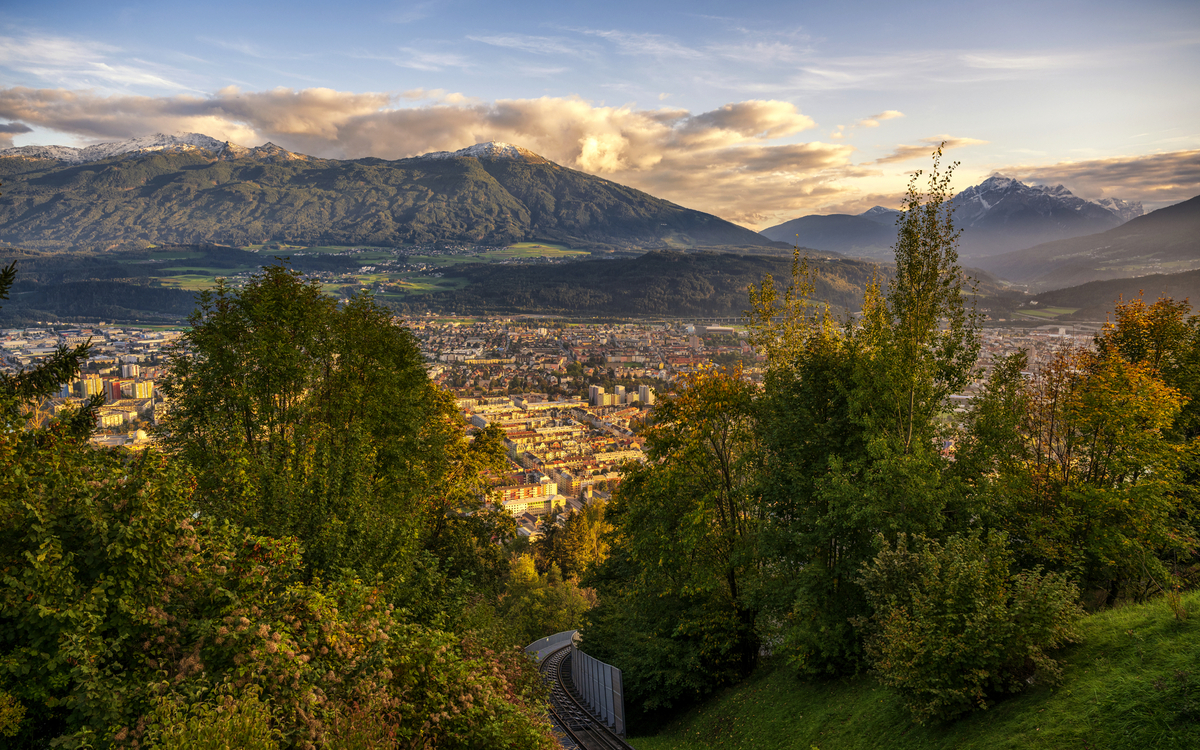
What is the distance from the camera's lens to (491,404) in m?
85.9

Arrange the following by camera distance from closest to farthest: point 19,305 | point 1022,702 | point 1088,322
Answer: point 1022,702 < point 1088,322 < point 19,305

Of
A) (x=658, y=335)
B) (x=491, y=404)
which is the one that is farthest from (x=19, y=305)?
(x=658, y=335)

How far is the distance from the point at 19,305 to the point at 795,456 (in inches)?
6940

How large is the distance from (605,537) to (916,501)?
28.4 ft

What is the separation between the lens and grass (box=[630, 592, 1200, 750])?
18.3 feet

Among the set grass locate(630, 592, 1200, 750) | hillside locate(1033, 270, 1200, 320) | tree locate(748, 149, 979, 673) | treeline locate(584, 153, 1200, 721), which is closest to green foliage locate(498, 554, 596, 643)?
treeline locate(584, 153, 1200, 721)

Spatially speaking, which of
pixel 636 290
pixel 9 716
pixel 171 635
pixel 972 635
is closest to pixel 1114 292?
pixel 972 635

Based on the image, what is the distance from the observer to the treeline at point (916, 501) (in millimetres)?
7156

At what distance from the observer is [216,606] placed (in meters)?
5.96

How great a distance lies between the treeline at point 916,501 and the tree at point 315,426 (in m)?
5.23

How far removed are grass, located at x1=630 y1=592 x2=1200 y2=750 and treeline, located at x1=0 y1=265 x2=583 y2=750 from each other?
4.63 meters

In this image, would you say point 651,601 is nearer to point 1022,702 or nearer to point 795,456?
point 795,456

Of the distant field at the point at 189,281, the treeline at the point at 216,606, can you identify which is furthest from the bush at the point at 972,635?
the distant field at the point at 189,281

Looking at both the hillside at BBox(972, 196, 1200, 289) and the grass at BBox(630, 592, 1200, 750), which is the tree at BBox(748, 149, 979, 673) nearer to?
the grass at BBox(630, 592, 1200, 750)
